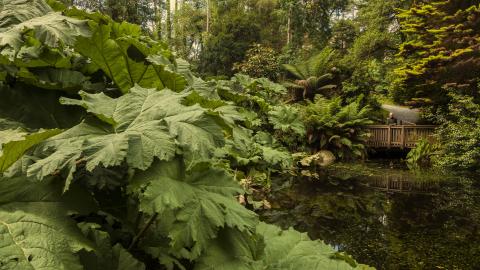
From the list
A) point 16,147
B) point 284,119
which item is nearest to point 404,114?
point 284,119

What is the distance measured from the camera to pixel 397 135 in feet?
44.7

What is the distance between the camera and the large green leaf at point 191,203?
99 cm

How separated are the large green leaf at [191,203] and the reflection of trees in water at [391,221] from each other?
150 inches

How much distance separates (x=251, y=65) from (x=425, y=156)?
976cm

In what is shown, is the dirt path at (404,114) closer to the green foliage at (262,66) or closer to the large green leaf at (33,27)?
the green foliage at (262,66)

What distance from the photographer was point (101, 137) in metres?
1.00

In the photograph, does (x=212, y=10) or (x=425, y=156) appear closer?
(x=425, y=156)

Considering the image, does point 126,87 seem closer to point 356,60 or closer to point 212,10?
point 356,60

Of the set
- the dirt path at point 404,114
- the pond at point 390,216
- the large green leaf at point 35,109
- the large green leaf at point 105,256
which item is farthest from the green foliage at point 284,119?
the dirt path at point 404,114

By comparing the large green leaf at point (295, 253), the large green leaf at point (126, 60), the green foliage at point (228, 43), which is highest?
the green foliage at point (228, 43)

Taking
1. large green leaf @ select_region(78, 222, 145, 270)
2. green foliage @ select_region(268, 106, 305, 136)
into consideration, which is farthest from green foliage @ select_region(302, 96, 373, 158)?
large green leaf @ select_region(78, 222, 145, 270)

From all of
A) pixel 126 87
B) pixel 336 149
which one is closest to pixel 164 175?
pixel 126 87

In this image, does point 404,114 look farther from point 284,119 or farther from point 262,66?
point 284,119

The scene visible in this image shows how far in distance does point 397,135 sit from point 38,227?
14029 millimetres
